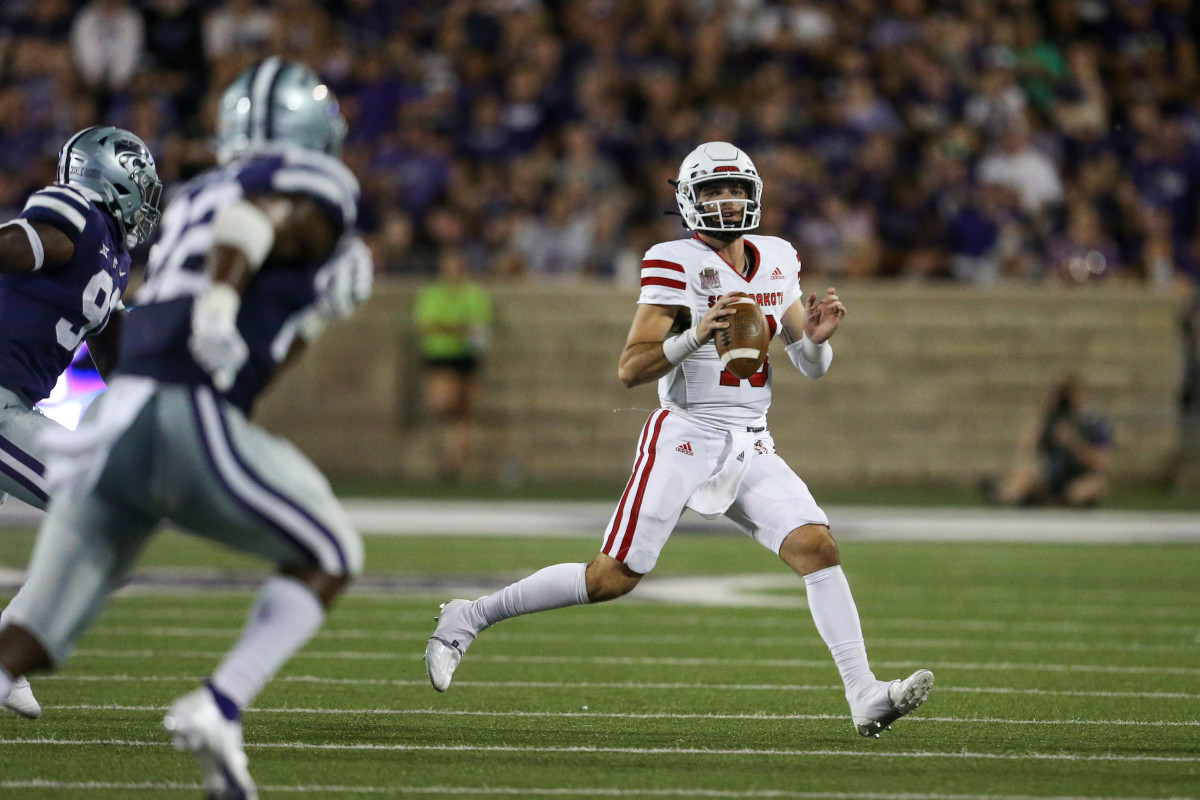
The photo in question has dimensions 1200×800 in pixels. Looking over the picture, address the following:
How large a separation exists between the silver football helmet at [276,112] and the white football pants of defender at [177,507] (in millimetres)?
623

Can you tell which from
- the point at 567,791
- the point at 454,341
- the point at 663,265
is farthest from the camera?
the point at 454,341

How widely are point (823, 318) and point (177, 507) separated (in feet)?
7.28

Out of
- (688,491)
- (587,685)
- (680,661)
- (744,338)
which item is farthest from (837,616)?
(680,661)

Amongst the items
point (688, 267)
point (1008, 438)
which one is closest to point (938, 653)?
point (688, 267)

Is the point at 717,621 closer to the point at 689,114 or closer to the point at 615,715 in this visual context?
the point at 615,715

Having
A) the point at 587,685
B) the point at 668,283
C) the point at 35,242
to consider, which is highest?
the point at 35,242

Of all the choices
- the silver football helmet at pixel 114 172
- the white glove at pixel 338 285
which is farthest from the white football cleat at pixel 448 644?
the white glove at pixel 338 285

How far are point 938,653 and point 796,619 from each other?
1.12m

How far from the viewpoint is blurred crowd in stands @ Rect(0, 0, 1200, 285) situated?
1456cm

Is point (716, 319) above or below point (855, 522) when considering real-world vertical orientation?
above

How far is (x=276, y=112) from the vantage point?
3.89 metres

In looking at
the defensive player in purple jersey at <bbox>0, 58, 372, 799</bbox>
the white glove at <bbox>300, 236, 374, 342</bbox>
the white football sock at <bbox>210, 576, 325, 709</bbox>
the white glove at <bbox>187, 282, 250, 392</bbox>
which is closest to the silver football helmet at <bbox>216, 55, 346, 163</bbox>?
the defensive player in purple jersey at <bbox>0, 58, 372, 799</bbox>

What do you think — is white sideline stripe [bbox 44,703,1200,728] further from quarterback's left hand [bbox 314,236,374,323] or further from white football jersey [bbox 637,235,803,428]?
quarterback's left hand [bbox 314,236,374,323]

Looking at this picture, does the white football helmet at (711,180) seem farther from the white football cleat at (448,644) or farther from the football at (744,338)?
the white football cleat at (448,644)
